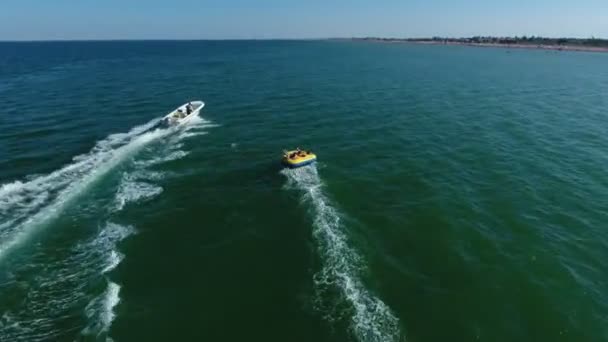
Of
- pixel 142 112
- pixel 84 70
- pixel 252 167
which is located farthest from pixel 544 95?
pixel 84 70

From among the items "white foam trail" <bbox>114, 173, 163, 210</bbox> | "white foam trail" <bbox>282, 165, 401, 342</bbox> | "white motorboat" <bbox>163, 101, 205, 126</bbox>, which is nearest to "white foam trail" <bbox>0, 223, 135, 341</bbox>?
"white foam trail" <bbox>114, 173, 163, 210</bbox>

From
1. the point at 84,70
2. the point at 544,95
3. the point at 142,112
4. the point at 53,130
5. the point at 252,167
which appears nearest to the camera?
the point at 252,167

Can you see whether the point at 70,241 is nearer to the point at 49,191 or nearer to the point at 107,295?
the point at 107,295

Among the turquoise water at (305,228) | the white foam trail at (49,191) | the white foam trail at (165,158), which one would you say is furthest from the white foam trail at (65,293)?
the white foam trail at (165,158)

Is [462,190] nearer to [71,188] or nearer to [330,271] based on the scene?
[330,271]

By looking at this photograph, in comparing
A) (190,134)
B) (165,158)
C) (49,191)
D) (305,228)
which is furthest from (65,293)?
(190,134)

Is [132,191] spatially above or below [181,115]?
below

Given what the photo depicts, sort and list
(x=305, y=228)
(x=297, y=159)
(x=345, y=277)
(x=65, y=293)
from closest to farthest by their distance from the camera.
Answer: (x=65, y=293) → (x=345, y=277) → (x=305, y=228) → (x=297, y=159)
